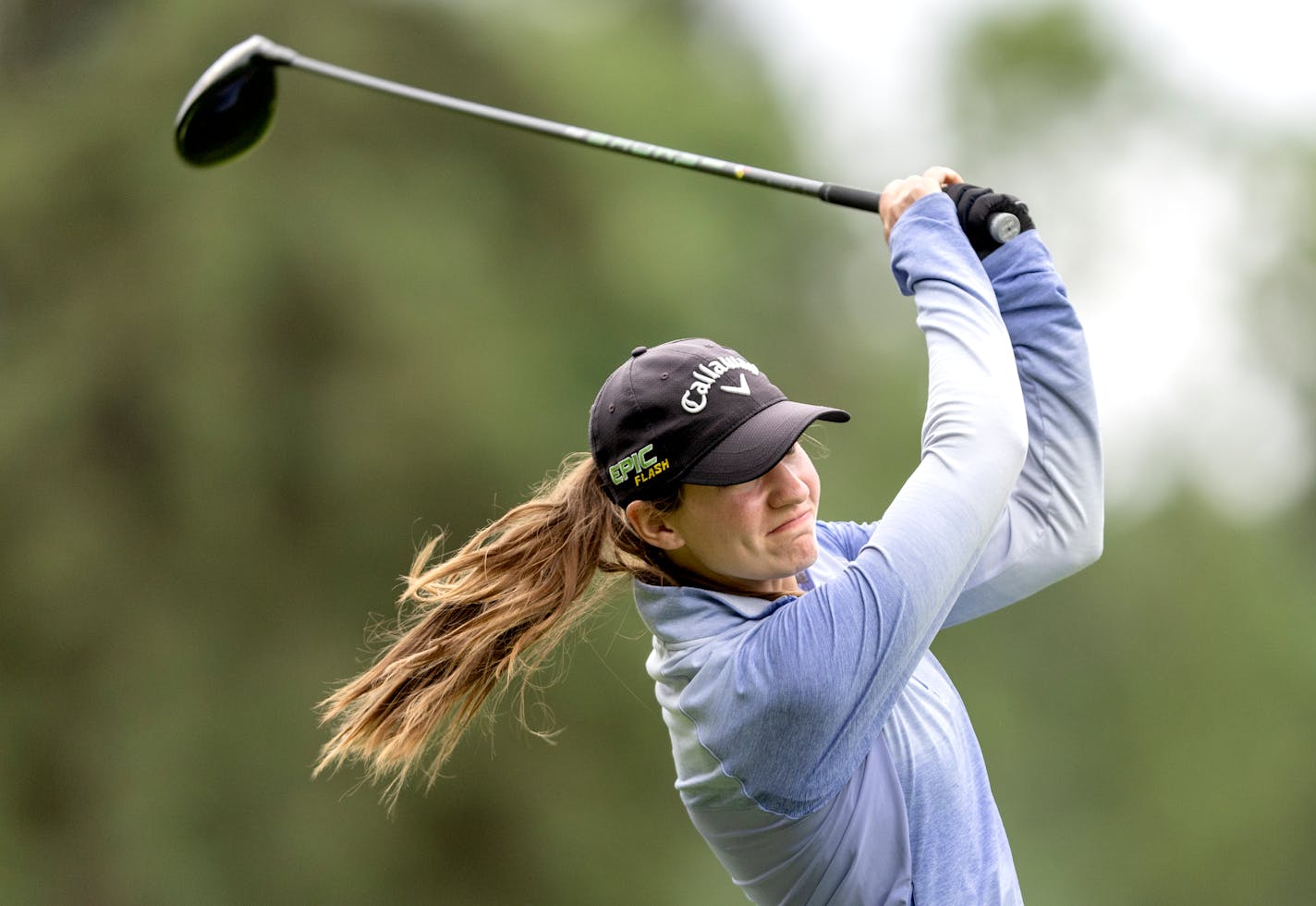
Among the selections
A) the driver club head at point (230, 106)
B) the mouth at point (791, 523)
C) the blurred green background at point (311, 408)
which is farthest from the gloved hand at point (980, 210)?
the blurred green background at point (311, 408)

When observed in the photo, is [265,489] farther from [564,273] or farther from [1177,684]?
[1177,684]

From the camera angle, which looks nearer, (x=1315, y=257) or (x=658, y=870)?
(x=658, y=870)

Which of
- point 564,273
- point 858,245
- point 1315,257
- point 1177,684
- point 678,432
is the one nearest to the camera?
point 678,432

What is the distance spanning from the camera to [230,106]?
3.21m

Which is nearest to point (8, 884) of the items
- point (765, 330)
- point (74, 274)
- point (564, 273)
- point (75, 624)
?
point (75, 624)

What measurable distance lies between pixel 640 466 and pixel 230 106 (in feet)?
4.88

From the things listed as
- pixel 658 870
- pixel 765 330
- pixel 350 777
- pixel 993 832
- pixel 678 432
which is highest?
pixel 765 330

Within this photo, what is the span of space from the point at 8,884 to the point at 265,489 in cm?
229

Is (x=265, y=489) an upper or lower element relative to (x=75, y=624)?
upper

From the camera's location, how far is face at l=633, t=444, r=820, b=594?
2.12 metres

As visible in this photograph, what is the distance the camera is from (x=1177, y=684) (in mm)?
10305

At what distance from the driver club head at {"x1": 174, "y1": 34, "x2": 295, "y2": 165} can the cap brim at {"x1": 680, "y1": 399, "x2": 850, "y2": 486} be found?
4.64ft

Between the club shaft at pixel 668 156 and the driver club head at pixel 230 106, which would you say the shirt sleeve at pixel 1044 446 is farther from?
the driver club head at pixel 230 106

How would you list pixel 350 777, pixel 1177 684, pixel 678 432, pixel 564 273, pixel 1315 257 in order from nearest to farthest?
pixel 678 432, pixel 350 777, pixel 564 273, pixel 1177 684, pixel 1315 257
